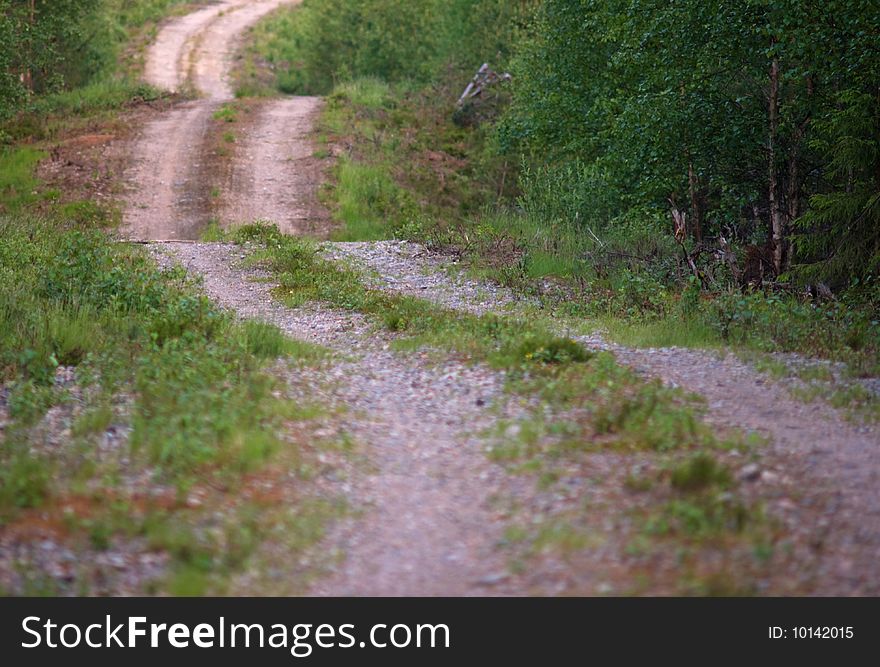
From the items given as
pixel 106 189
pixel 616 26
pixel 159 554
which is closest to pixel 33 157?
pixel 106 189

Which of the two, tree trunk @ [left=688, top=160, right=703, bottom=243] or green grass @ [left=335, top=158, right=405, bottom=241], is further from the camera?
green grass @ [left=335, top=158, right=405, bottom=241]

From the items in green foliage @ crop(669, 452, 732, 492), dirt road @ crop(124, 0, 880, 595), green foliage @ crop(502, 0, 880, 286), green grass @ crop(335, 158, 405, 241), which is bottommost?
green grass @ crop(335, 158, 405, 241)

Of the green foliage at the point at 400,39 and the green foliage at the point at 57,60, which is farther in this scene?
the green foliage at the point at 400,39

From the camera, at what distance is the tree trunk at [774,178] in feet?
42.0

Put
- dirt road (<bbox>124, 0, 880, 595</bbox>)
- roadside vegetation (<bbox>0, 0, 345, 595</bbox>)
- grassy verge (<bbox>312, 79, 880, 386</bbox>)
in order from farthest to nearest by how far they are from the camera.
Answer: grassy verge (<bbox>312, 79, 880, 386</bbox>)
roadside vegetation (<bbox>0, 0, 345, 595</bbox>)
dirt road (<bbox>124, 0, 880, 595</bbox>)

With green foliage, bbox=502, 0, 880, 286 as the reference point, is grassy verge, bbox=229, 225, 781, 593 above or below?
below

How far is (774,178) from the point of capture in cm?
1298

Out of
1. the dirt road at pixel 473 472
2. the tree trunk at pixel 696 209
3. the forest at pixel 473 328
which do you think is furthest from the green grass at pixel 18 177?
the tree trunk at pixel 696 209

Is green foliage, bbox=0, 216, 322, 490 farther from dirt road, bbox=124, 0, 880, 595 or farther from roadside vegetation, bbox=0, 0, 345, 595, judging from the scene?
dirt road, bbox=124, 0, 880, 595

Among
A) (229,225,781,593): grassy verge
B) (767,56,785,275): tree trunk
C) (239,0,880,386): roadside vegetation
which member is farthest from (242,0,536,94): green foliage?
(229,225,781,593): grassy verge

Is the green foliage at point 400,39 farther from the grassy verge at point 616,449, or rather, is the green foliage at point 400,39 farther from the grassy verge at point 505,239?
the grassy verge at point 616,449

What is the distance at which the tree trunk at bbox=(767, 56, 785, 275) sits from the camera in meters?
12.8

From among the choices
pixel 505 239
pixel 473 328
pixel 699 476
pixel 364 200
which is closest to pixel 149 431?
pixel 699 476

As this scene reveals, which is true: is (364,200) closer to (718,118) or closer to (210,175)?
(210,175)
